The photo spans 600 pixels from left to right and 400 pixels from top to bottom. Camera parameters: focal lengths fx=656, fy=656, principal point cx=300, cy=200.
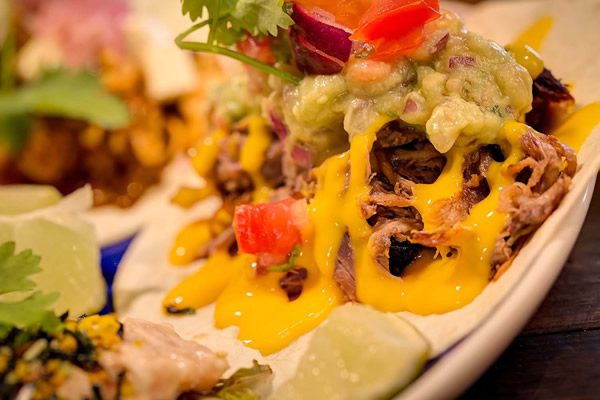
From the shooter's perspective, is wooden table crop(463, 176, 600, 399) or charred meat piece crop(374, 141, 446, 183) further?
charred meat piece crop(374, 141, 446, 183)

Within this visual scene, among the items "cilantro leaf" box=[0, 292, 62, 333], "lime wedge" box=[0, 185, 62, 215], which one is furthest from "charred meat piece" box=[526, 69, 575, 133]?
"lime wedge" box=[0, 185, 62, 215]

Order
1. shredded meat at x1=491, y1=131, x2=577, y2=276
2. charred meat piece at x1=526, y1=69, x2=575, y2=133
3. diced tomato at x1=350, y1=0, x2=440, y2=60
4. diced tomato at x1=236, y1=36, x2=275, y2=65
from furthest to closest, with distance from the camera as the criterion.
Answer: diced tomato at x1=236, y1=36, x2=275, y2=65
charred meat piece at x1=526, y1=69, x2=575, y2=133
diced tomato at x1=350, y1=0, x2=440, y2=60
shredded meat at x1=491, y1=131, x2=577, y2=276

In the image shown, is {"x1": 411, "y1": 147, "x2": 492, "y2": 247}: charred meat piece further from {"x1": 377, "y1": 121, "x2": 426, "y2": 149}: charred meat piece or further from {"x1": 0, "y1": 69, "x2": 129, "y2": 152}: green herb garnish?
{"x1": 0, "y1": 69, "x2": 129, "y2": 152}: green herb garnish

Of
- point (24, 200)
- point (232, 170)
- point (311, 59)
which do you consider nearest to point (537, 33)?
point (311, 59)

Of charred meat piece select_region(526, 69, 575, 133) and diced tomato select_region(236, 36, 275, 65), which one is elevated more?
charred meat piece select_region(526, 69, 575, 133)

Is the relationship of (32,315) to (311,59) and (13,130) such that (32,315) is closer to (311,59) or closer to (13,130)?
(311,59)
